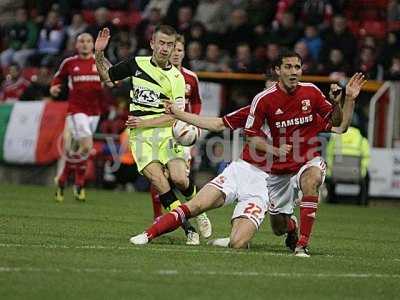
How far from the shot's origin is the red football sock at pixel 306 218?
1038cm

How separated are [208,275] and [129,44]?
16.2 metres

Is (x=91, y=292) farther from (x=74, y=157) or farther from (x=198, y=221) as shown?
(x=74, y=157)

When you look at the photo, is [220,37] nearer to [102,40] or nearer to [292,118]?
[102,40]

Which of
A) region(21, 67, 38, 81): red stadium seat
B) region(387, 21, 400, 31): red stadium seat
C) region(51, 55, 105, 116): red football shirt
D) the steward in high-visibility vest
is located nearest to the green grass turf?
region(51, 55, 105, 116): red football shirt

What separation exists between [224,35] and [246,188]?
13.8 m

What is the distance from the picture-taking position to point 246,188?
11.2m

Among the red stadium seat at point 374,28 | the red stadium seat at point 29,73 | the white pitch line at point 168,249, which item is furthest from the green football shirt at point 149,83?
the red stadium seat at point 29,73

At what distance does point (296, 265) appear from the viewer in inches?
377

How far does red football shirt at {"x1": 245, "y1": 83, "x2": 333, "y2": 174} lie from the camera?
10.8 meters

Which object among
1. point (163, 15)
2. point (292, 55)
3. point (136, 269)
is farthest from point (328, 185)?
point (136, 269)

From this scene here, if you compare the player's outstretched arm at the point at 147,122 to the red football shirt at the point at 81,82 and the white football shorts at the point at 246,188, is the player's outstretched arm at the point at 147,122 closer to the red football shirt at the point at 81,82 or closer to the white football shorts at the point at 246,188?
the white football shorts at the point at 246,188

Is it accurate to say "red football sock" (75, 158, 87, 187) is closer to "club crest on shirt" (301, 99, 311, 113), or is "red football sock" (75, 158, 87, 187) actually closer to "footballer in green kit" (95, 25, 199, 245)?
"footballer in green kit" (95, 25, 199, 245)

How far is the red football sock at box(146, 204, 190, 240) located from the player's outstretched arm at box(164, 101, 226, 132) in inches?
30.1

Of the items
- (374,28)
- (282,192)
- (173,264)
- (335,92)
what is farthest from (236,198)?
(374,28)
